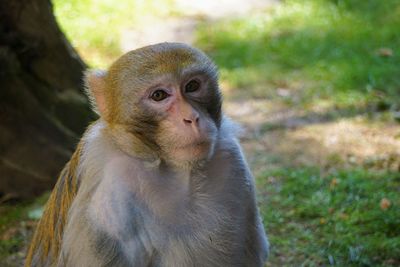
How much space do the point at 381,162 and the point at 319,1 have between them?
16.6 feet

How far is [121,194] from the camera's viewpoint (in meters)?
3.71

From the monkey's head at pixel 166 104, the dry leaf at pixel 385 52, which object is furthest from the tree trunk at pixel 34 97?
the dry leaf at pixel 385 52

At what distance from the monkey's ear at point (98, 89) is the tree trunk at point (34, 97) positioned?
7.36 ft

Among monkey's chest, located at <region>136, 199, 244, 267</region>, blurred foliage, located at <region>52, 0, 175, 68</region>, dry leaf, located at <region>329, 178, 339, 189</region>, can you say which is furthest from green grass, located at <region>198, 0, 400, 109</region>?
monkey's chest, located at <region>136, 199, 244, 267</region>

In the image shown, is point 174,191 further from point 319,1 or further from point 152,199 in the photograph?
point 319,1

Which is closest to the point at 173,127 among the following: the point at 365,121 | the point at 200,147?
the point at 200,147

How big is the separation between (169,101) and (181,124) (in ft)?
0.45

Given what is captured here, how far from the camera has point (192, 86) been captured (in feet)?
12.4

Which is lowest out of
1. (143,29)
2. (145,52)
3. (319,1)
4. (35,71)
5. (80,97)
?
(319,1)

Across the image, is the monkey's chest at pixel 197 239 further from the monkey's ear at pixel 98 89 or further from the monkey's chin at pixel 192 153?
the monkey's ear at pixel 98 89

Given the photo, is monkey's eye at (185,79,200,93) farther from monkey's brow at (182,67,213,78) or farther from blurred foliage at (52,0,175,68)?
blurred foliage at (52,0,175,68)

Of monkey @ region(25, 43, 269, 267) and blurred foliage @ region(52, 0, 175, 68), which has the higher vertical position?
monkey @ region(25, 43, 269, 267)

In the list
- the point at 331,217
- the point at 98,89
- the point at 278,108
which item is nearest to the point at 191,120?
the point at 98,89

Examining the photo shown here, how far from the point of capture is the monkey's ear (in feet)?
13.1
